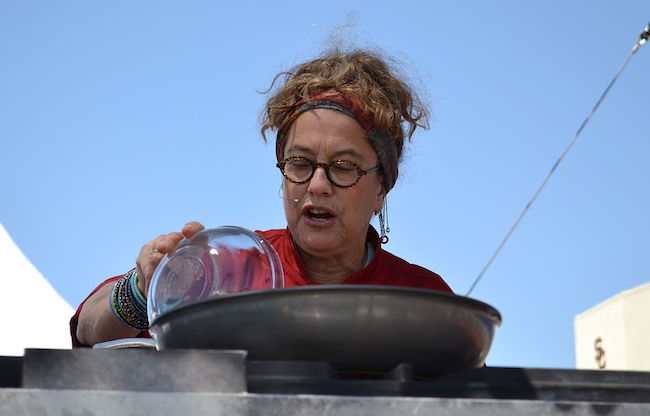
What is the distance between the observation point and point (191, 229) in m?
1.47

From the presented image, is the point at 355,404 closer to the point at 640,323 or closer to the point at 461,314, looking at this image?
Answer: the point at 461,314

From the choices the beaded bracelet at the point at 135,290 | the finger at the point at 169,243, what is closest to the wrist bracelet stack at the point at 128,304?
the beaded bracelet at the point at 135,290

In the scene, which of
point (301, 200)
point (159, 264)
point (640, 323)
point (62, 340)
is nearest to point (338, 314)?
point (159, 264)

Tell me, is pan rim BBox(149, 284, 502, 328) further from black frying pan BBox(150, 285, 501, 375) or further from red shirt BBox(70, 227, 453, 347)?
red shirt BBox(70, 227, 453, 347)

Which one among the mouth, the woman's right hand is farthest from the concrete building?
the woman's right hand

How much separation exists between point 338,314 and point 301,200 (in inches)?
49.8

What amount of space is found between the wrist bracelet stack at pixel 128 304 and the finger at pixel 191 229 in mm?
192

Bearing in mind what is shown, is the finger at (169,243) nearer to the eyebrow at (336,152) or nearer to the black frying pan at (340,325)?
the black frying pan at (340,325)

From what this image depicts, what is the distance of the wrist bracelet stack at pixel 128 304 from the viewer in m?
1.62

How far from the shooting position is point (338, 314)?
2.87 ft

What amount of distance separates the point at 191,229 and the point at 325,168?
2.33 feet

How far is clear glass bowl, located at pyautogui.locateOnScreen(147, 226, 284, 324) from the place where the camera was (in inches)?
55.6

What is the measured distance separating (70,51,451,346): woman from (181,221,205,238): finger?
653 mm

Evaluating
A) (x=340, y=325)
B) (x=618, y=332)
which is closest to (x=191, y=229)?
(x=340, y=325)
